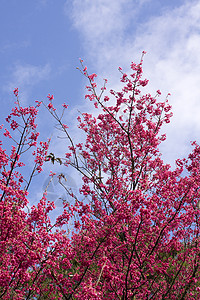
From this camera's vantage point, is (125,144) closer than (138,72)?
No

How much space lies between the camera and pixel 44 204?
5.96 m

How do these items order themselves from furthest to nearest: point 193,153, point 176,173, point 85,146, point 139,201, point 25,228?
point 85,146, point 193,153, point 176,173, point 25,228, point 139,201

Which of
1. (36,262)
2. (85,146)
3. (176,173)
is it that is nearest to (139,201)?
(36,262)

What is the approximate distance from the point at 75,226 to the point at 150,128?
449 cm

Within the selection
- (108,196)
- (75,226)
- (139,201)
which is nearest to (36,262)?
(75,226)

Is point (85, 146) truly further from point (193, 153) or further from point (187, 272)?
point (187, 272)

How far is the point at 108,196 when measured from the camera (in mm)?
8500

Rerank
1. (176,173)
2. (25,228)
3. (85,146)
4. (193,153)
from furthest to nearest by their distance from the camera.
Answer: (85,146), (193,153), (176,173), (25,228)

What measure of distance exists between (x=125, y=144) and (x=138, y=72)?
252 centimetres

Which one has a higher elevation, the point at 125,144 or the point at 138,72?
the point at 138,72

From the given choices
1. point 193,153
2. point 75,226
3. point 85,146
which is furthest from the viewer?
point 85,146

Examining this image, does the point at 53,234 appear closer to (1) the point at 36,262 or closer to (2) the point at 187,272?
(1) the point at 36,262

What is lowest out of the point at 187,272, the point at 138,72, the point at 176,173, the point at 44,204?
the point at 44,204

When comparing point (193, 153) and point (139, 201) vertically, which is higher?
point (193, 153)
